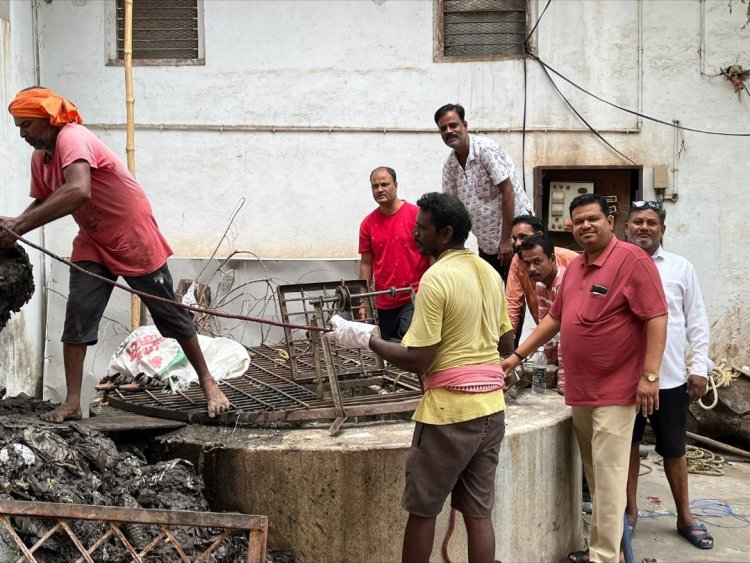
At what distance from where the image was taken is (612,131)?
7691 mm

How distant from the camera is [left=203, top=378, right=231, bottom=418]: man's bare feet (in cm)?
441

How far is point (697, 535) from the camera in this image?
15.1 feet

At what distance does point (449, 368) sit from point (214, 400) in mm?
1698

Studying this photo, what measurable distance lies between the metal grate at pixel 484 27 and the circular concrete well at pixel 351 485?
4.53m

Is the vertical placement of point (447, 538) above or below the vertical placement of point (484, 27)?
below

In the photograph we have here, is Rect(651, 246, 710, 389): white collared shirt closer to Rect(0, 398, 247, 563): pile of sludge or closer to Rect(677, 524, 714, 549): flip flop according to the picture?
Rect(677, 524, 714, 549): flip flop

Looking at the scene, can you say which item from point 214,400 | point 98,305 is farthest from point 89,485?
point 98,305

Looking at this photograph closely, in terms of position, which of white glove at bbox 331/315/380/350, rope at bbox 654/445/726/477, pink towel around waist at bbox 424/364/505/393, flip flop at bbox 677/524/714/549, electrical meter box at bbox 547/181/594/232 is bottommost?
rope at bbox 654/445/726/477

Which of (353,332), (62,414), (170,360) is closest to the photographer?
(353,332)

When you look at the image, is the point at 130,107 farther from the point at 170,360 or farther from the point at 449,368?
the point at 449,368

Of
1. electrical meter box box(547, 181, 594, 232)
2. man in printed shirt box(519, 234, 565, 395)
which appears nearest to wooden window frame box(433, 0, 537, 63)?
electrical meter box box(547, 181, 594, 232)

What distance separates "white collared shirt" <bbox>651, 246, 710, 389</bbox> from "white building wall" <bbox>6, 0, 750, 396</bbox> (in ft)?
10.9

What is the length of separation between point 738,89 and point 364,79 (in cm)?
340

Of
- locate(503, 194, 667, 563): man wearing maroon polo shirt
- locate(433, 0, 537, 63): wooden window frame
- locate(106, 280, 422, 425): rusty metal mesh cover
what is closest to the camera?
locate(503, 194, 667, 563): man wearing maroon polo shirt
